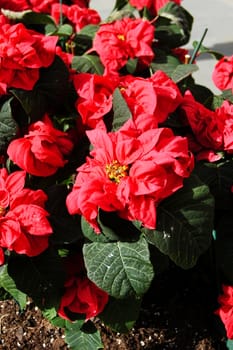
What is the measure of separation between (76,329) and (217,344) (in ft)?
1.35

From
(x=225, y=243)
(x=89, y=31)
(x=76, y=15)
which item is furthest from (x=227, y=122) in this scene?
(x=76, y=15)

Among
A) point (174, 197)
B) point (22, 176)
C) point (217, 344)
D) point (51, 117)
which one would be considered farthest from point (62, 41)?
point (217, 344)

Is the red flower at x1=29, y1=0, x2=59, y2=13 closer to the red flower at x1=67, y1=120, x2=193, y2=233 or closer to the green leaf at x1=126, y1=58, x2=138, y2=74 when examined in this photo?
the green leaf at x1=126, y1=58, x2=138, y2=74

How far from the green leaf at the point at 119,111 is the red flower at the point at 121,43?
0.30 m

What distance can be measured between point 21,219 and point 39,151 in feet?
0.51

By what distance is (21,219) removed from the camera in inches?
37.7

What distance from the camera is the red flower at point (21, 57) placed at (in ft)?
3.64

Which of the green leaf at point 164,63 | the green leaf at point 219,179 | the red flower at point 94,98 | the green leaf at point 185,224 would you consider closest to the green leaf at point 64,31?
the green leaf at point 164,63

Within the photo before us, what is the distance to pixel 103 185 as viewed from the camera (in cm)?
91

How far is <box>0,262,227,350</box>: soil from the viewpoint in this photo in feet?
4.78

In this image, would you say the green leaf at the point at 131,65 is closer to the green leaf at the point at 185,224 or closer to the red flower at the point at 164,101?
the red flower at the point at 164,101

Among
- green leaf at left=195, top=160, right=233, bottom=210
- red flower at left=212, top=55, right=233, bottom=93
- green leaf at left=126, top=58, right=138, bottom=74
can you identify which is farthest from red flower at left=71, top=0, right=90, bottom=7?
green leaf at left=195, top=160, right=233, bottom=210

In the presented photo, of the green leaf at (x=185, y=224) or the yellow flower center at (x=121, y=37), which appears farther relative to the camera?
the yellow flower center at (x=121, y=37)

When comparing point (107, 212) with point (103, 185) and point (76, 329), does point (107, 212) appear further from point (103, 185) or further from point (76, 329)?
point (76, 329)
